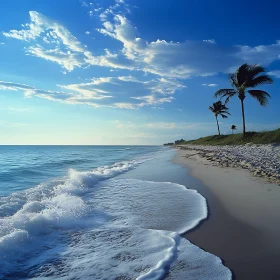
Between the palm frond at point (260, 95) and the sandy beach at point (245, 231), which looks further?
the palm frond at point (260, 95)

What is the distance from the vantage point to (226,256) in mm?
3295

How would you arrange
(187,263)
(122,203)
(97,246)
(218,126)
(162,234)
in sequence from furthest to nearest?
(218,126) → (122,203) → (162,234) → (97,246) → (187,263)

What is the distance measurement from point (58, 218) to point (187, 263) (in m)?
3.33

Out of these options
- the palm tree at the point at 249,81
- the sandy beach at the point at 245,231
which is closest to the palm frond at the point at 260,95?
the palm tree at the point at 249,81

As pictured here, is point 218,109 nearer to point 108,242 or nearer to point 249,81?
point 249,81

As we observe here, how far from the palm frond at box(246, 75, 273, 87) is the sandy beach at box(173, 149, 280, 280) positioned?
80.1 feet

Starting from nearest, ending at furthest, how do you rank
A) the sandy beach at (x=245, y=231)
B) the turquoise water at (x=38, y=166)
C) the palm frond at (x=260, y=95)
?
the sandy beach at (x=245, y=231)
the turquoise water at (x=38, y=166)
the palm frond at (x=260, y=95)

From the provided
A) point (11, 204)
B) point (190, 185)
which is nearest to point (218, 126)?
point (190, 185)

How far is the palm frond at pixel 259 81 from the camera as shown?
28062 millimetres

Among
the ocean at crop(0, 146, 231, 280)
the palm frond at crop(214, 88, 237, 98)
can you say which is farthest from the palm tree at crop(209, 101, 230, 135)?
the ocean at crop(0, 146, 231, 280)

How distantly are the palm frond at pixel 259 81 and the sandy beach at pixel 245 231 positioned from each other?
962 inches

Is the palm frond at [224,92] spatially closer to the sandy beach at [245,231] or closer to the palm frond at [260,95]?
the palm frond at [260,95]

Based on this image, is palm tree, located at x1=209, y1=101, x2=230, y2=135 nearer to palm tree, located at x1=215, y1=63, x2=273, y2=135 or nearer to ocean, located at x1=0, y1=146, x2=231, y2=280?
palm tree, located at x1=215, y1=63, x2=273, y2=135

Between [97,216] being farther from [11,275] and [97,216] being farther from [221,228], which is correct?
[221,228]
